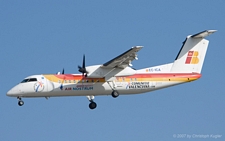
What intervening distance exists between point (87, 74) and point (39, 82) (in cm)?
292

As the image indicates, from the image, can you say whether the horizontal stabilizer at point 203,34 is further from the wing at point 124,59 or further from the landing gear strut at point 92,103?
the landing gear strut at point 92,103

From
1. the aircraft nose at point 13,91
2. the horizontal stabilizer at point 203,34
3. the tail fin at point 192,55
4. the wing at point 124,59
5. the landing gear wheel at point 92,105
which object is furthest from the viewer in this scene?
the tail fin at point 192,55

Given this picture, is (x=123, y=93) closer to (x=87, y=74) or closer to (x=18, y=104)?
(x=87, y=74)

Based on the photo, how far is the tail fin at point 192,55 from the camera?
2959cm

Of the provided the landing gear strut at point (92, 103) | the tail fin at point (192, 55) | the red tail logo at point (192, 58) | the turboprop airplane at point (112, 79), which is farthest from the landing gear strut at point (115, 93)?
the red tail logo at point (192, 58)

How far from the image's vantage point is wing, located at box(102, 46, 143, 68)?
24908 mm

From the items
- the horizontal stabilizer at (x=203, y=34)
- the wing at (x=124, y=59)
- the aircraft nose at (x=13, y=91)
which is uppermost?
the horizontal stabilizer at (x=203, y=34)

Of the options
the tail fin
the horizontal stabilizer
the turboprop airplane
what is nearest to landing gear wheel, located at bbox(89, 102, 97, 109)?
the turboprop airplane

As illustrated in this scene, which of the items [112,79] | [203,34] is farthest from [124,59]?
[203,34]

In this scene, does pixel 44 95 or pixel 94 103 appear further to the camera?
pixel 94 103

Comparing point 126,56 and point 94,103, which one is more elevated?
point 126,56

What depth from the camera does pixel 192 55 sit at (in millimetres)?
29922

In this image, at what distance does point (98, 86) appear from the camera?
91.0ft

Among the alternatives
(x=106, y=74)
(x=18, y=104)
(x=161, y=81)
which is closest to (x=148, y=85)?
(x=161, y=81)
